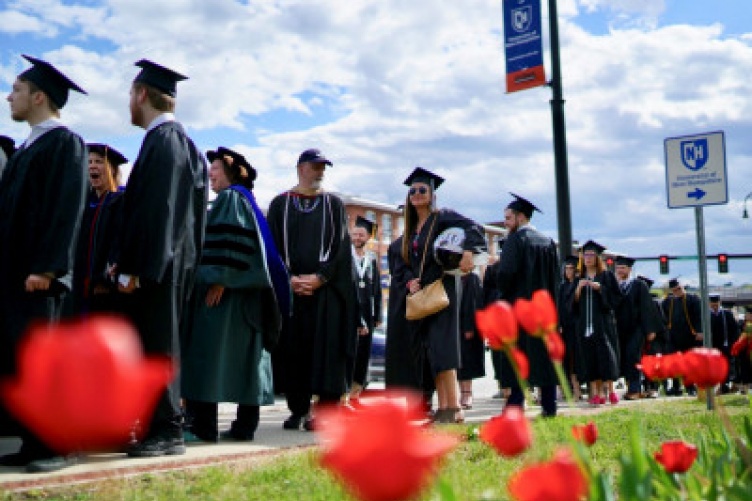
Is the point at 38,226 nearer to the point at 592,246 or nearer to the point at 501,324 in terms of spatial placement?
the point at 501,324

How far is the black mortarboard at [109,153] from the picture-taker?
6.46 metres

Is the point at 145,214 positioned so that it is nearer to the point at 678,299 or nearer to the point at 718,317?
the point at 678,299

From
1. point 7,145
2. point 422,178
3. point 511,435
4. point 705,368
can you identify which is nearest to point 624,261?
point 422,178

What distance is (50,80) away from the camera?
4914 mm

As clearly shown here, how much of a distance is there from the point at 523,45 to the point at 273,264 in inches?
313

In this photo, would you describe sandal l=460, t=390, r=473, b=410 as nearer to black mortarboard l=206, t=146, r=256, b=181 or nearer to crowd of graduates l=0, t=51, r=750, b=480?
crowd of graduates l=0, t=51, r=750, b=480

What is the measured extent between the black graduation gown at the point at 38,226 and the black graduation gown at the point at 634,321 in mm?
10714

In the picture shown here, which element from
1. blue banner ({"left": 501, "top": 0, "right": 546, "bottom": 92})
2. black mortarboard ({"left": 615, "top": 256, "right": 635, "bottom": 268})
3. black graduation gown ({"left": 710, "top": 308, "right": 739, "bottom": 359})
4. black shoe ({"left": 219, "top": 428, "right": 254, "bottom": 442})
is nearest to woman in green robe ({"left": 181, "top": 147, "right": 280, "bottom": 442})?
black shoe ({"left": 219, "top": 428, "right": 254, "bottom": 442})

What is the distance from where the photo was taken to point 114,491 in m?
3.67

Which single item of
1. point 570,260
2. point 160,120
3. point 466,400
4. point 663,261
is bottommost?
point 466,400

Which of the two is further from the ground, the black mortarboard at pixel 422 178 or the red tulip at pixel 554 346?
the black mortarboard at pixel 422 178

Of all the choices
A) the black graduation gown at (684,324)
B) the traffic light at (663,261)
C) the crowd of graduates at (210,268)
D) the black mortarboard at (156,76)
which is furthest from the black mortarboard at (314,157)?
the traffic light at (663,261)

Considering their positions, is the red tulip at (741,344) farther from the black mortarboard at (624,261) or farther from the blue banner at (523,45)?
the blue banner at (523,45)

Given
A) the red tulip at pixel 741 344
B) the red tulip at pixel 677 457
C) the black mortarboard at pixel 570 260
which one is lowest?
the red tulip at pixel 677 457
